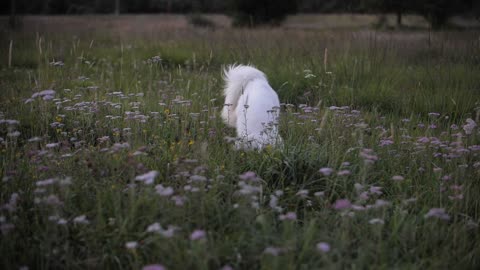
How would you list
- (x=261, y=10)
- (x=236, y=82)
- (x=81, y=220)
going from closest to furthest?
(x=81, y=220)
(x=236, y=82)
(x=261, y=10)

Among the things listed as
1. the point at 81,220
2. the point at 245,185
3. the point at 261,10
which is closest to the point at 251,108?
the point at 245,185

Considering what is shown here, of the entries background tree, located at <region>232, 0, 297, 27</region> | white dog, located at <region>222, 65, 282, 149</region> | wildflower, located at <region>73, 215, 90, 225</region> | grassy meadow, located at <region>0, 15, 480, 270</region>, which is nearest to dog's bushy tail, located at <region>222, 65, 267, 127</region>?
white dog, located at <region>222, 65, 282, 149</region>

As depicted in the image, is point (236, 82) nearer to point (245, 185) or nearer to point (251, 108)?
point (251, 108)

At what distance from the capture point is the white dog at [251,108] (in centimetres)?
366

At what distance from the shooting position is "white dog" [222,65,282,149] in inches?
144

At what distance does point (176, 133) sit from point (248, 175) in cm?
175

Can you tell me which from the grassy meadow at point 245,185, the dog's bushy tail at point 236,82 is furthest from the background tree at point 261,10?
the dog's bushy tail at point 236,82

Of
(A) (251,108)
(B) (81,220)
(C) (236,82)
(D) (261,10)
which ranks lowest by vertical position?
(B) (81,220)

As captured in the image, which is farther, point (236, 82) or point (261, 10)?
point (261, 10)

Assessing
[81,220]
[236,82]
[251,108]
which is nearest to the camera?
[81,220]

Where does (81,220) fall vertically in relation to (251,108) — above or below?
below

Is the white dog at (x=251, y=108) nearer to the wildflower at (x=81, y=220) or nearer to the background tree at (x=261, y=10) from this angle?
the wildflower at (x=81, y=220)

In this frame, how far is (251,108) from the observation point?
4234 millimetres

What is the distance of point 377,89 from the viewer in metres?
5.76
